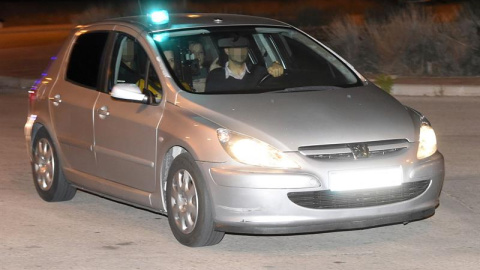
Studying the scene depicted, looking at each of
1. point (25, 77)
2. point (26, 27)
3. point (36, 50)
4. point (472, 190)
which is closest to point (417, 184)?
point (472, 190)

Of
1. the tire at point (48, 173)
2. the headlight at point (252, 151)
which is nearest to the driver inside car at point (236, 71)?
the headlight at point (252, 151)

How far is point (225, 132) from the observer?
6578 mm

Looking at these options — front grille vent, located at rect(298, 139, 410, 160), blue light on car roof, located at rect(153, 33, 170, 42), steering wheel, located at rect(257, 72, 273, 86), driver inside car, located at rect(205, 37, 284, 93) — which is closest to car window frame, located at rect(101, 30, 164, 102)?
blue light on car roof, located at rect(153, 33, 170, 42)

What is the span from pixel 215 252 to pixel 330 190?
857mm

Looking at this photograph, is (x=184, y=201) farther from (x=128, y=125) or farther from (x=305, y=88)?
(x=305, y=88)

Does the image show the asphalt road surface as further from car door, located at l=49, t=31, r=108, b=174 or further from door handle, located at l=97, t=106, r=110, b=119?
door handle, located at l=97, t=106, r=110, b=119

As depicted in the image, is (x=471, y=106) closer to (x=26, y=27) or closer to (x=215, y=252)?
(x=215, y=252)

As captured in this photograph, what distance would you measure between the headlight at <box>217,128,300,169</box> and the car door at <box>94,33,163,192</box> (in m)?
0.73

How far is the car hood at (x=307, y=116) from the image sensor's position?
6543 mm

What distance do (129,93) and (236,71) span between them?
0.89 m

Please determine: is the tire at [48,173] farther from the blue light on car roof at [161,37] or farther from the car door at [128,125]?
the blue light on car roof at [161,37]

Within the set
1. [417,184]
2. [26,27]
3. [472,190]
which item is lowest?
[26,27]

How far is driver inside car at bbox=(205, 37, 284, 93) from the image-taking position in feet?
24.4

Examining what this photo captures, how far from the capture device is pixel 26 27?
1273 inches
